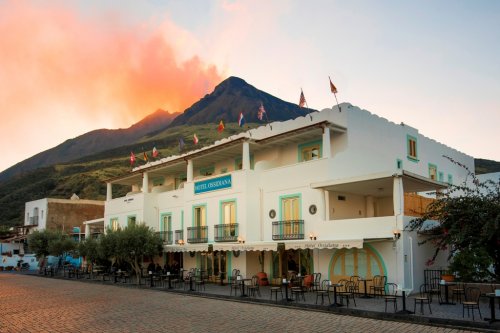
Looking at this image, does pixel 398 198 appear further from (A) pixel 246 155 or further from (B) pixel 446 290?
(A) pixel 246 155

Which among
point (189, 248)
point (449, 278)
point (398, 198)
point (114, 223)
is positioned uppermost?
point (398, 198)

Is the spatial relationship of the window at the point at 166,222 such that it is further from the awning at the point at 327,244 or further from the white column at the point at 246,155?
the awning at the point at 327,244

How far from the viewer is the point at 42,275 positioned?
42.6 metres

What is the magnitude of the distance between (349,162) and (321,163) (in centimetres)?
189

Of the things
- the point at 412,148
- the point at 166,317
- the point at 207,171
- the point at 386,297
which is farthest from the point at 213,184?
the point at 386,297

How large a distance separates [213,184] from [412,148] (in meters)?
13.2

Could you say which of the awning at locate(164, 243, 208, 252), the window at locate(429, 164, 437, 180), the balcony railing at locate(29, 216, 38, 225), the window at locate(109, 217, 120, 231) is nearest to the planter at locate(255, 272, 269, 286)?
the awning at locate(164, 243, 208, 252)

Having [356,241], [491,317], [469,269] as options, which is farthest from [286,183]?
[491,317]

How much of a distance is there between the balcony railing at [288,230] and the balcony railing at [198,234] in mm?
5787

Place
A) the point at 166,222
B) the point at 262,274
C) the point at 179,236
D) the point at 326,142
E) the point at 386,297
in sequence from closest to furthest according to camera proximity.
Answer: the point at 386,297 → the point at 326,142 → the point at 262,274 → the point at 179,236 → the point at 166,222

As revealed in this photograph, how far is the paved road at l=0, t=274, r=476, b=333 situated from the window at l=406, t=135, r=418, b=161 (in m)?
16.8

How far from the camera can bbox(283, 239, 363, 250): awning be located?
19.8 metres

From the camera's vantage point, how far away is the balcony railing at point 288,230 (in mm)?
24422

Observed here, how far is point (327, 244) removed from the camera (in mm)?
20875
